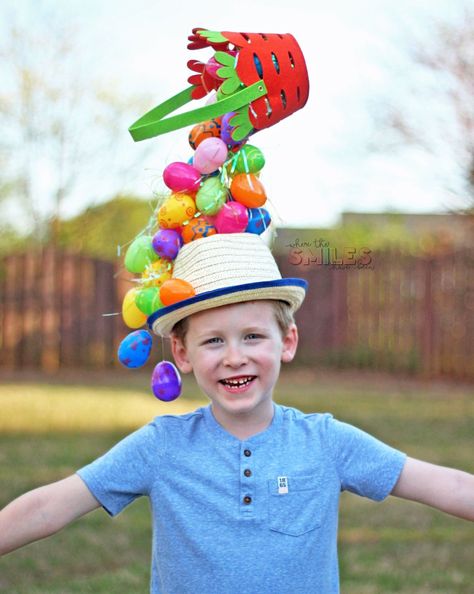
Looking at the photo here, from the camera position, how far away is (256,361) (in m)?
2.34

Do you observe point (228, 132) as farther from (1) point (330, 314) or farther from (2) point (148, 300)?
(1) point (330, 314)

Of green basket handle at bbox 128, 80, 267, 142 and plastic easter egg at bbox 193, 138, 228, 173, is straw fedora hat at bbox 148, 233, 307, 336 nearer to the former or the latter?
plastic easter egg at bbox 193, 138, 228, 173

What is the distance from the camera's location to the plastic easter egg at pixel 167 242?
255 cm

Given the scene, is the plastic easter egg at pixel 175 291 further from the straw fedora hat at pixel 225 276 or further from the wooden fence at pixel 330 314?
the wooden fence at pixel 330 314

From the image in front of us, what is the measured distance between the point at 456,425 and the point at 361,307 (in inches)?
220

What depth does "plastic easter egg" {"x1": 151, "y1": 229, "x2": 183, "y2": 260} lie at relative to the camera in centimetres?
255

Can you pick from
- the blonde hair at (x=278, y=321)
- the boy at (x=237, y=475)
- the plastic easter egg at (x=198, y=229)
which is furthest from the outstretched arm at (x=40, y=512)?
the plastic easter egg at (x=198, y=229)

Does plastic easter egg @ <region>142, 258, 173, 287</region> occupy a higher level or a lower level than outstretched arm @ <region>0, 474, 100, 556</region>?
higher

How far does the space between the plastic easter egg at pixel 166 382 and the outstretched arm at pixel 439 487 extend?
26.0 inches

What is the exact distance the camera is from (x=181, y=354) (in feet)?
8.28

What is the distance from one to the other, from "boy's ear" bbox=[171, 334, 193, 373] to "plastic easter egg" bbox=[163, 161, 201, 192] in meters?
0.41

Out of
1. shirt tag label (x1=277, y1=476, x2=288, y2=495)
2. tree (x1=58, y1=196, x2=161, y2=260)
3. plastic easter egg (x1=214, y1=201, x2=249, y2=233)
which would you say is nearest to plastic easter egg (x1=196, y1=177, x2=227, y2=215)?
plastic easter egg (x1=214, y1=201, x2=249, y2=233)

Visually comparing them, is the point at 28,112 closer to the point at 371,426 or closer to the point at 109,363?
the point at 109,363

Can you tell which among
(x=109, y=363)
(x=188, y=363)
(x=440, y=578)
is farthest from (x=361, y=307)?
(x=188, y=363)
